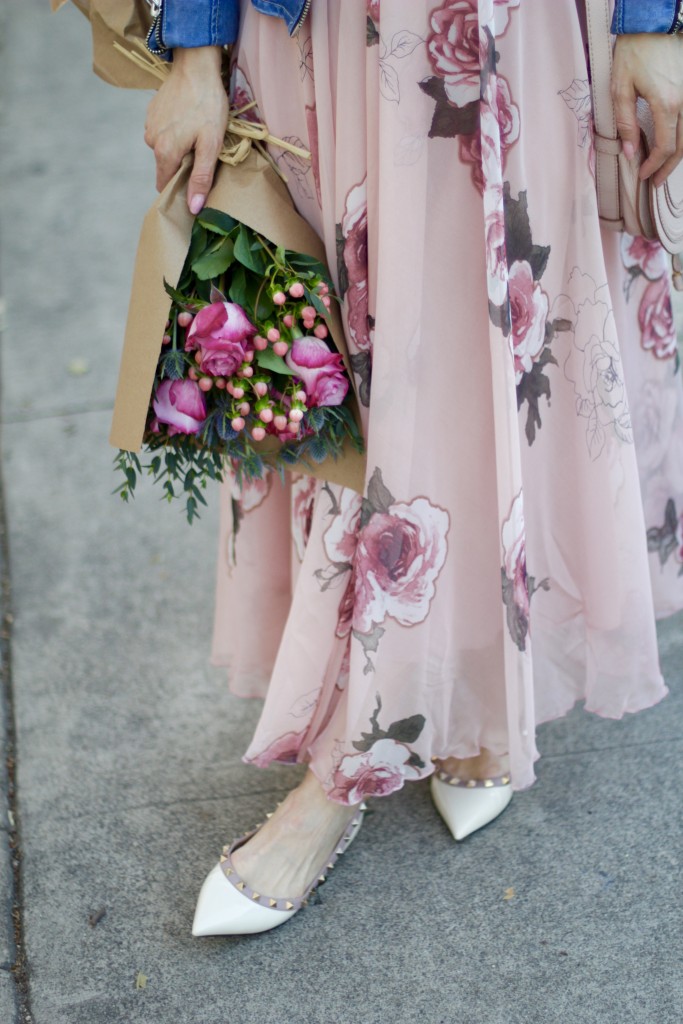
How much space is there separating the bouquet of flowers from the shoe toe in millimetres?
663

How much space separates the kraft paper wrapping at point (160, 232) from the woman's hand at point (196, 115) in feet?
0.06

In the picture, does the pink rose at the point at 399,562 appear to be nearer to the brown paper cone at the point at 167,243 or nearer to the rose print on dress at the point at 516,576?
the rose print on dress at the point at 516,576

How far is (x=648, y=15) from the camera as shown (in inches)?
48.9

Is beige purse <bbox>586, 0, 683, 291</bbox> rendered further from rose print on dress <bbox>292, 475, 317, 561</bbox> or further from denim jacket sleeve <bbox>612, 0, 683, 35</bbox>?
rose print on dress <bbox>292, 475, 317, 561</bbox>

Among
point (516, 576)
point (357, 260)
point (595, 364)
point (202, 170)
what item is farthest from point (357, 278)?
point (516, 576)

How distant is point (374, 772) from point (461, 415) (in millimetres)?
548

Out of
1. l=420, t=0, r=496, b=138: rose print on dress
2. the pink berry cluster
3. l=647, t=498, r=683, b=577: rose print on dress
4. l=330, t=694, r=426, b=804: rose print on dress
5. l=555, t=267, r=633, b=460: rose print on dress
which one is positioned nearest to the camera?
l=420, t=0, r=496, b=138: rose print on dress

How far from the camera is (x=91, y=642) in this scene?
226 cm

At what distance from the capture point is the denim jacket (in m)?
1.24

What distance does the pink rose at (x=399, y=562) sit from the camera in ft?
4.75

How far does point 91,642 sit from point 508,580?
1136 mm

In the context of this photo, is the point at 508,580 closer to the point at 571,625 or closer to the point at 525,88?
the point at 571,625

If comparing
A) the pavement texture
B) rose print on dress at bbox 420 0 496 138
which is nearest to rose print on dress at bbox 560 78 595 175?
rose print on dress at bbox 420 0 496 138

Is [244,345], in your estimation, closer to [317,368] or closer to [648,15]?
[317,368]
